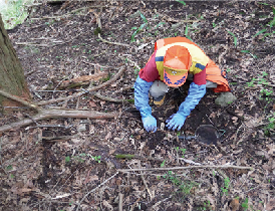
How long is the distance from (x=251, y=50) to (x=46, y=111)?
3.27 meters

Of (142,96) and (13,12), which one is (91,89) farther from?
(13,12)

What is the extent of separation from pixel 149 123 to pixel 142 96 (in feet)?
1.25

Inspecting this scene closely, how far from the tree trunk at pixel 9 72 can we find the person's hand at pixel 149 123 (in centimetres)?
149

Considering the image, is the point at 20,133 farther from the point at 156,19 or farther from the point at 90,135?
the point at 156,19

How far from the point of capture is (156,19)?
4332 millimetres

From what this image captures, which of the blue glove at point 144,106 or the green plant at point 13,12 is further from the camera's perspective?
the green plant at point 13,12

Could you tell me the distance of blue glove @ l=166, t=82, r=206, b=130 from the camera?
2.52 m

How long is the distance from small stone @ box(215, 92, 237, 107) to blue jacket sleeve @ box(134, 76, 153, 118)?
0.98 m

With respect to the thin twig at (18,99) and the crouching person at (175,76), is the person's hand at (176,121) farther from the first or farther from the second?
the thin twig at (18,99)

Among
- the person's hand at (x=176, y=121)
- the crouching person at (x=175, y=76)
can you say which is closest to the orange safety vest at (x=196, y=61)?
the crouching person at (x=175, y=76)

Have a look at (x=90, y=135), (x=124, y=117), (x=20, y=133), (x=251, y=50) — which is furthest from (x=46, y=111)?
(x=251, y=50)

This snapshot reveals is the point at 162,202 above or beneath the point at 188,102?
beneath

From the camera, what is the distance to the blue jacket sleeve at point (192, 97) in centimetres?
250

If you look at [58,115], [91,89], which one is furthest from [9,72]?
[91,89]
